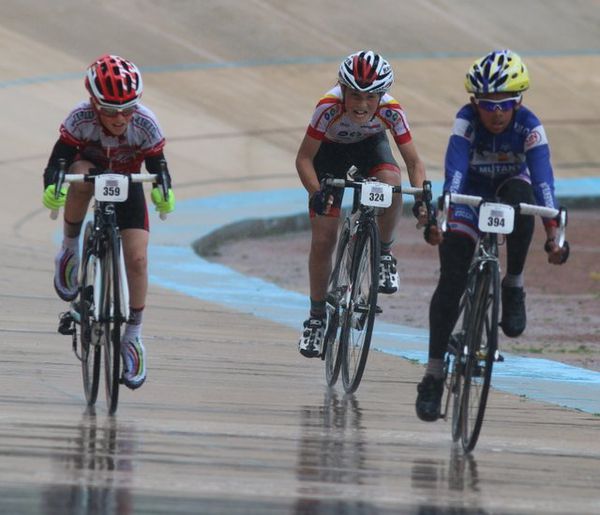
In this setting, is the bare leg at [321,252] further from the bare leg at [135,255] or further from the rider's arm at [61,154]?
the rider's arm at [61,154]

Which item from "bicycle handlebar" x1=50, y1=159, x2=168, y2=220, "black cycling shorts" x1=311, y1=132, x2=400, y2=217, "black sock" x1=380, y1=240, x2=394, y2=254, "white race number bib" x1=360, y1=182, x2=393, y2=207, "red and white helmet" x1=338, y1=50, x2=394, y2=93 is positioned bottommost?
"black sock" x1=380, y1=240, x2=394, y2=254

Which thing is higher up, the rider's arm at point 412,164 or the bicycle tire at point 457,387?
the rider's arm at point 412,164

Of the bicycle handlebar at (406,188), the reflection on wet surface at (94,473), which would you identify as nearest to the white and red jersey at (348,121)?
the bicycle handlebar at (406,188)

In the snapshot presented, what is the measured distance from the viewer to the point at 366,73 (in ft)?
25.7

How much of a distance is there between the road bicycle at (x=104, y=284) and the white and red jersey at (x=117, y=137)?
0.15m

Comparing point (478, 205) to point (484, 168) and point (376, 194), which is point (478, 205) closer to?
point (484, 168)

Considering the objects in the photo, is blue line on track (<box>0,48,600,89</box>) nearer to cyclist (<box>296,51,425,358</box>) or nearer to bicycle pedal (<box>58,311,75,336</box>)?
cyclist (<box>296,51,425,358</box>)

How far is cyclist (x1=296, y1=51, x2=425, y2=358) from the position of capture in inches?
311

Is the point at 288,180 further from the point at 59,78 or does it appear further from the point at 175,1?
the point at 175,1

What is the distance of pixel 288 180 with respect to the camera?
21734 millimetres

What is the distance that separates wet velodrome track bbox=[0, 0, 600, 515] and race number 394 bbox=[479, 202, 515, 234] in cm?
85

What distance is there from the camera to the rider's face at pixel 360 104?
26.2 feet

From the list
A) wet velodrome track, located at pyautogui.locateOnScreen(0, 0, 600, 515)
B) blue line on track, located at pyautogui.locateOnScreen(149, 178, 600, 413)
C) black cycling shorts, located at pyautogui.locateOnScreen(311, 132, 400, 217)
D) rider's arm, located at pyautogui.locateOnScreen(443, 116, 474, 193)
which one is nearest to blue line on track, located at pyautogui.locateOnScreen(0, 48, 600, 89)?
wet velodrome track, located at pyautogui.locateOnScreen(0, 0, 600, 515)

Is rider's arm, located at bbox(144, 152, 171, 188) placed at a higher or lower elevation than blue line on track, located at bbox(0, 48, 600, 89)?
lower
